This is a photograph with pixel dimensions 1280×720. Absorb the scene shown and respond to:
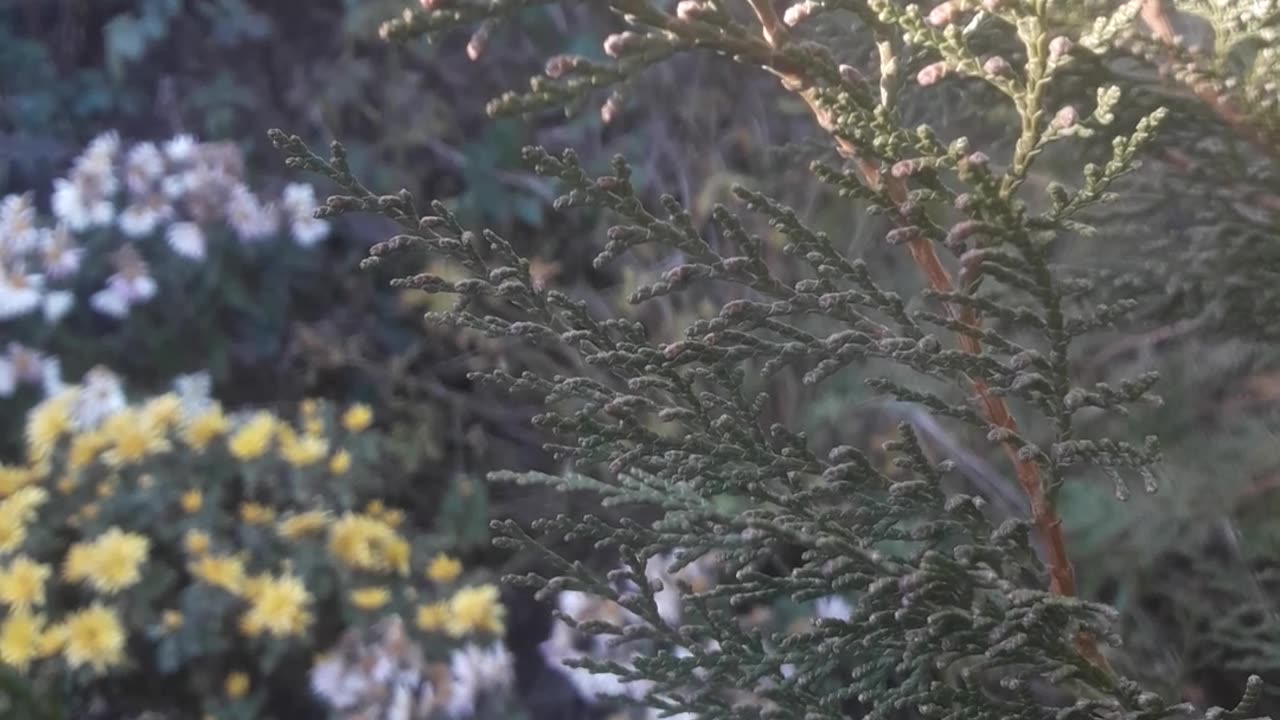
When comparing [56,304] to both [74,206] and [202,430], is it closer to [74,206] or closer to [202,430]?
[74,206]

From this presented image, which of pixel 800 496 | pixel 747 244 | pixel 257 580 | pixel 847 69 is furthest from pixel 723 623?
pixel 257 580

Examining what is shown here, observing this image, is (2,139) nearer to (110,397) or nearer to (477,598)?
(110,397)

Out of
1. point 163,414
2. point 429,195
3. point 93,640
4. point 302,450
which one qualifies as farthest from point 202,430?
point 429,195

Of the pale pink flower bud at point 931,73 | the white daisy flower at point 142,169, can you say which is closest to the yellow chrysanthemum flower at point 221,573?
the white daisy flower at point 142,169

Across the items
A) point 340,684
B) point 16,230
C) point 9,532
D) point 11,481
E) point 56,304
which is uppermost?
point 16,230

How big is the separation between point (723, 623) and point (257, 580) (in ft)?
3.38

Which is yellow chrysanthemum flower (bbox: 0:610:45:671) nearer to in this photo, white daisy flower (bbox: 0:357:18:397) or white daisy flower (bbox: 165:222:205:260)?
white daisy flower (bbox: 0:357:18:397)

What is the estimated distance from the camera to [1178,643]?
66.7 inches

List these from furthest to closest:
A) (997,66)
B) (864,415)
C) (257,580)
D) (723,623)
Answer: (864,415) → (257,580) → (723,623) → (997,66)

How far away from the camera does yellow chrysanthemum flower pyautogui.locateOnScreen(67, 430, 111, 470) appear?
5.47 feet

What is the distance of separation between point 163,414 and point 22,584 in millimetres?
365

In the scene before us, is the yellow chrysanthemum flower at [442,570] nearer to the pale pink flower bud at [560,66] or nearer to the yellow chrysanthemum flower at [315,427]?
the yellow chrysanthemum flower at [315,427]

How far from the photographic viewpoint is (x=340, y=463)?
5.85 ft

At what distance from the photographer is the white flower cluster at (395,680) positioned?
1.67 metres
